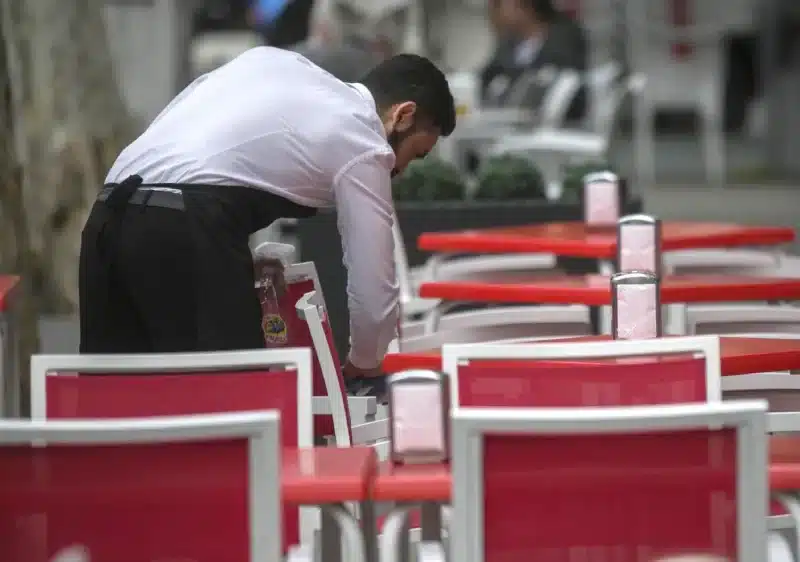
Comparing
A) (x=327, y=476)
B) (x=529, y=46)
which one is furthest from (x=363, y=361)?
(x=529, y=46)

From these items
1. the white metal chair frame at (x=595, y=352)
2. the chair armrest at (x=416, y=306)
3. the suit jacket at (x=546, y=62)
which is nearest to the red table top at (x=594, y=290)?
the chair armrest at (x=416, y=306)

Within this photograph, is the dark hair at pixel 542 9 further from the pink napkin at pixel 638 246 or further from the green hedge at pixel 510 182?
the pink napkin at pixel 638 246

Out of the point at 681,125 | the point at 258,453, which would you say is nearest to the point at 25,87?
the point at 258,453

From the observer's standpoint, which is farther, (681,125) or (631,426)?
(681,125)

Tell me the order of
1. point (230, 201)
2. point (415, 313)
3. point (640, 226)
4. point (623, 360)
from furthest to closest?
point (415, 313) → point (640, 226) → point (230, 201) → point (623, 360)

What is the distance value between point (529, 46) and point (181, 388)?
794 centimetres

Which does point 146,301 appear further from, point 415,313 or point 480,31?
point 480,31

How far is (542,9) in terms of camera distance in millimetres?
10117

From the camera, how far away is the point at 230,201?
3529 millimetres

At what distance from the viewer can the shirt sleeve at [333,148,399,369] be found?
3561mm

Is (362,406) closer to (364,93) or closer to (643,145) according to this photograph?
(364,93)

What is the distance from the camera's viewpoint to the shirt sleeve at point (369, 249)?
356 centimetres

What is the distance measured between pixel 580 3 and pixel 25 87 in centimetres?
832

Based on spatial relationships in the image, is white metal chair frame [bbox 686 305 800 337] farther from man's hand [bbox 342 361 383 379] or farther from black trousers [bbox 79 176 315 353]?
black trousers [bbox 79 176 315 353]
